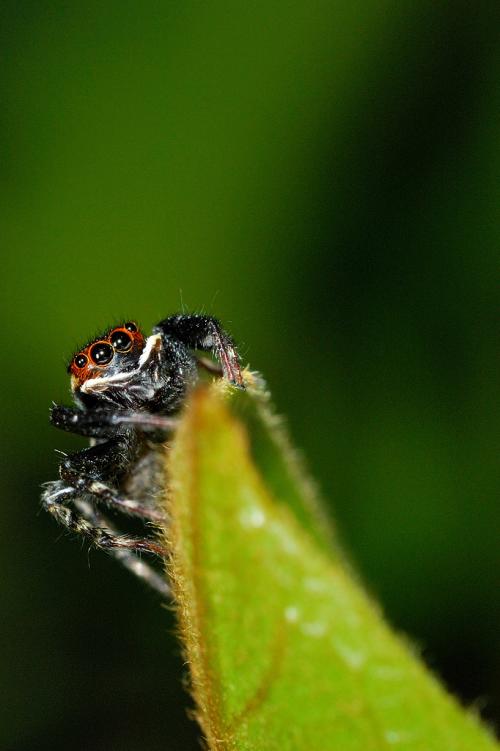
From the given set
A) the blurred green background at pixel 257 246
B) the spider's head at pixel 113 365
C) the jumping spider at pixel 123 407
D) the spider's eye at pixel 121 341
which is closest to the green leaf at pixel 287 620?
the jumping spider at pixel 123 407

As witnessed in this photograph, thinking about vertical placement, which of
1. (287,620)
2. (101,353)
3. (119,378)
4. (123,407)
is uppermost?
(101,353)

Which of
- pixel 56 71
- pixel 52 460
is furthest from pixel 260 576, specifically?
pixel 56 71

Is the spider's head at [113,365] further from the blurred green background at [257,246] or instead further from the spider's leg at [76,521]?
the blurred green background at [257,246]

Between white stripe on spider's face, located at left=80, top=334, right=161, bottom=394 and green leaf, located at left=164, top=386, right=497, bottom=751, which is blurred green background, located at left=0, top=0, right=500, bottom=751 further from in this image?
green leaf, located at left=164, top=386, right=497, bottom=751

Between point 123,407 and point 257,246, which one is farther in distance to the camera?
point 257,246

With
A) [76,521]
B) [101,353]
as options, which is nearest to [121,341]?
[101,353]

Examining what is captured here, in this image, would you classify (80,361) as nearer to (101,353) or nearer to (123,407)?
(101,353)

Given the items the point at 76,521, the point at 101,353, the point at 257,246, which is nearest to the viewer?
the point at 76,521

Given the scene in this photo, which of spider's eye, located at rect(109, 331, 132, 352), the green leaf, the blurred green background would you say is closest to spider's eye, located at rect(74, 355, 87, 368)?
spider's eye, located at rect(109, 331, 132, 352)
